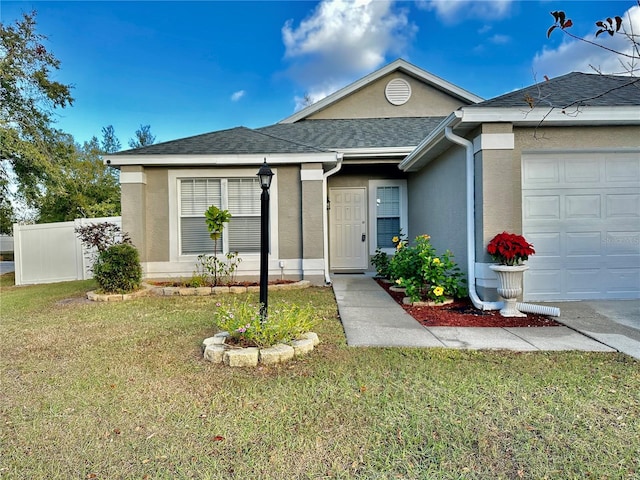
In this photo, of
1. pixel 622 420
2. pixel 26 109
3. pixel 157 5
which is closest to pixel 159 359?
pixel 622 420

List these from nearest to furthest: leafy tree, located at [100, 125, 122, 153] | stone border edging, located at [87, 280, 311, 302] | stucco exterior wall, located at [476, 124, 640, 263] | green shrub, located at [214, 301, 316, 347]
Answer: green shrub, located at [214, 301, 316, 347]
stucco exterior wall, located at [476, 124, 640, 263]
stone border edging, located at [87, 280, 311, 302]
leafy tree, located at [100, 125, 122, 153]

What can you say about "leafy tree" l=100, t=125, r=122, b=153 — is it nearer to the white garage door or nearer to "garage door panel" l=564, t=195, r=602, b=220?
the white garage door

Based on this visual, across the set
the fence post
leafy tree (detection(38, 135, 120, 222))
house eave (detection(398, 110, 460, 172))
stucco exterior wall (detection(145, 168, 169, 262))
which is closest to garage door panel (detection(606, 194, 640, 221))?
house eave (detection(398, 110, 460, 172))

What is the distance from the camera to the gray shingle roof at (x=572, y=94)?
17.2 ft

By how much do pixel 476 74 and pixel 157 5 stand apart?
10507 mm

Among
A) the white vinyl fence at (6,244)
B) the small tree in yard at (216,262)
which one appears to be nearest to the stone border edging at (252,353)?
the small tree in yard at (216,262)

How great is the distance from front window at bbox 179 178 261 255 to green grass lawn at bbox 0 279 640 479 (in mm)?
4079

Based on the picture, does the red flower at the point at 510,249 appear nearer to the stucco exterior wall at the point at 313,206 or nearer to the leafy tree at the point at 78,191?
the stucco exterior wall at the point at 313,206

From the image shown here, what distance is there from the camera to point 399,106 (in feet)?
36.1

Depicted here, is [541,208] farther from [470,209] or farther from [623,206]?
[623,206]

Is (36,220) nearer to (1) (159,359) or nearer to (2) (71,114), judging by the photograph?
(2) (71,114)

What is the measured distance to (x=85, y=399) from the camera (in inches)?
107

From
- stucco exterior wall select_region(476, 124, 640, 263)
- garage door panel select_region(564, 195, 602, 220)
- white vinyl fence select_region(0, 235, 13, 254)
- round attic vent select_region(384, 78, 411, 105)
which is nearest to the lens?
stucco exterior wall select_region(476, 124, 640, 263)

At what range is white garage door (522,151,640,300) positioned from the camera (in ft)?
18.7
